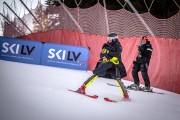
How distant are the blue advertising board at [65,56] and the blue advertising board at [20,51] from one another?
37 centimetres

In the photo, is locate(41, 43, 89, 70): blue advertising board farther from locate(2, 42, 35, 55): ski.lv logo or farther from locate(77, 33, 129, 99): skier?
locate(77, 33, 129, 99): skier

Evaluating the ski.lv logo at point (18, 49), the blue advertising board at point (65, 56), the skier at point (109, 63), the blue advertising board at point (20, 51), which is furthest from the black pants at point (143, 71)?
the ski.lv logo at point (18, 49)

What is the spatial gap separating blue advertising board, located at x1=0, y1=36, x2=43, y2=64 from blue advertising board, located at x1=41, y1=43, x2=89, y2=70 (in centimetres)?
37

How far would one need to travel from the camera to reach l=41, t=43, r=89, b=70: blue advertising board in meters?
11.8

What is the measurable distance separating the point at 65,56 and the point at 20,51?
7.15ft

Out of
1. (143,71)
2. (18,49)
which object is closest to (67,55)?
(18,49)

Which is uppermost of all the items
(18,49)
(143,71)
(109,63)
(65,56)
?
(18,49)

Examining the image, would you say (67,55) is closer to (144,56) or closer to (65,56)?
(65,56)

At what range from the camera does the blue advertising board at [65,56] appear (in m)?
11.8

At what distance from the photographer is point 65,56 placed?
11852 millimetres

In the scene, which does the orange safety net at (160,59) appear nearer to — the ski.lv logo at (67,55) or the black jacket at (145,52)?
the ski.lv logo at (67,55)

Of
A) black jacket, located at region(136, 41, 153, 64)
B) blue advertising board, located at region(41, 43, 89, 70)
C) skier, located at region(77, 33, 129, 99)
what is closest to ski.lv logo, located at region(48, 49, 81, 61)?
blue advertising board, located at region(41, 43, 89, 70)

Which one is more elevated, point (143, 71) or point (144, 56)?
point (144, 56)

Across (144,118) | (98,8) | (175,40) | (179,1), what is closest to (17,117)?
(144,118)
